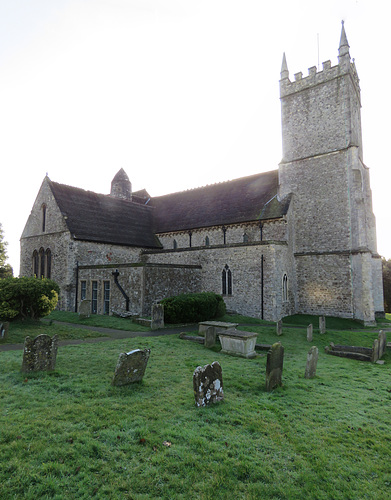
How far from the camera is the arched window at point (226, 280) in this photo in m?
21.2

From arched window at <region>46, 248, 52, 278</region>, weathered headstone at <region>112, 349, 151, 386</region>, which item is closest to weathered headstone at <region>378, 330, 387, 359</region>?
weathered headstone at <region>112, 349, 151, 386</region>

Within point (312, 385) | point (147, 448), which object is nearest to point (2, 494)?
point (147, 448)

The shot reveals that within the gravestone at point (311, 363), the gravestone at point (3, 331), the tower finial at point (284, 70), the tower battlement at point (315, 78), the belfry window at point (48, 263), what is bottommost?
the gravestone at point (311, 363)

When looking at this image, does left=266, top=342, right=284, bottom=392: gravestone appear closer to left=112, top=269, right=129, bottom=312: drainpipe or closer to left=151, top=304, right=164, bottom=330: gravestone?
left=151, top=304, right=164, bottom=330: gravestone

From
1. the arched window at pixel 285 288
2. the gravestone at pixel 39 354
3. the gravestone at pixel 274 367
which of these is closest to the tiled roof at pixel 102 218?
the arched window at pixel 285 288

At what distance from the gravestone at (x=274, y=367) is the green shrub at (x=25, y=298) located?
452 inches

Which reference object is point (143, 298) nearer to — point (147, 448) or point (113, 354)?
point (113, 354)

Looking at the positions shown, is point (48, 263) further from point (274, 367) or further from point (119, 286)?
point (274, 367)

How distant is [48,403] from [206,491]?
3.45m

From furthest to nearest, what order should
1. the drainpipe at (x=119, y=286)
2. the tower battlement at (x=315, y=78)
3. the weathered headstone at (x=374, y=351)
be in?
1. the tower battlement at (x=315, y=78)
2. the drainpipe at (x=119, y=286)
3. the weathered headstone at (x=374, y=351)

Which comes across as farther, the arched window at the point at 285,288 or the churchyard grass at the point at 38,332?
the arched window at the point at 285,288

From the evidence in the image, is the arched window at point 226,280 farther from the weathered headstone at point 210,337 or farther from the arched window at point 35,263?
the arched window at point 35,263

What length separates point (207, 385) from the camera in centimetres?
598

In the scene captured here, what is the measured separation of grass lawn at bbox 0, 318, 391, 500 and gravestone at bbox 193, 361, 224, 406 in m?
0.22
